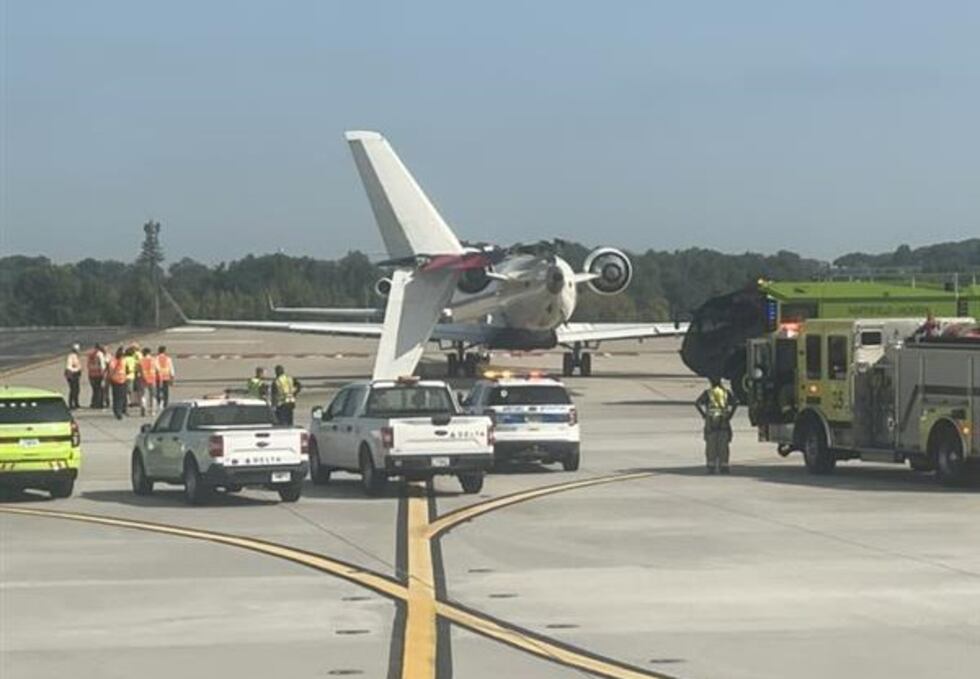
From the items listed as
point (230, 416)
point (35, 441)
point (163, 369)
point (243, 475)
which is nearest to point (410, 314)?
point (163, 369)

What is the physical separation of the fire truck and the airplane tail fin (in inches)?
993

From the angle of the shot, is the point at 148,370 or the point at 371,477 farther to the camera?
the point at 148,370

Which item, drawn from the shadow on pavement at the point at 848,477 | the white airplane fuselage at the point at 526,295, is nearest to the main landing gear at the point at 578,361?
the white airplane fuselage at the point at 526,295

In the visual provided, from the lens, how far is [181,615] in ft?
48.7

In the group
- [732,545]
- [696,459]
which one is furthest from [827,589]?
[696,459]

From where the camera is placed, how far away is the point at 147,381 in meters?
49.5

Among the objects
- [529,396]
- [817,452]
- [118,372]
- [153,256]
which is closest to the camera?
[817,452]

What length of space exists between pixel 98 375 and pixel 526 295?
1576cm

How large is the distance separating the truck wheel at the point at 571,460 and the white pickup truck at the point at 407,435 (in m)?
3.98

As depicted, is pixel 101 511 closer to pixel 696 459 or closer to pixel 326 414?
pixel 326 414

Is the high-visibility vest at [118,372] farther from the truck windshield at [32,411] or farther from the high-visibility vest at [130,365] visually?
the truck windshield at [32,411]

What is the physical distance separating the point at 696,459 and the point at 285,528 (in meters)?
13.3

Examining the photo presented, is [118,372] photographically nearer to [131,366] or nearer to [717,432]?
[131,366]

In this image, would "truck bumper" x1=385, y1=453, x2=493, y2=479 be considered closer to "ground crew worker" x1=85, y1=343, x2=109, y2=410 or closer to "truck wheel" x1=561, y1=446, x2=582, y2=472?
"truck wheel" x1=561, y1=446, x2=582, y2=472
